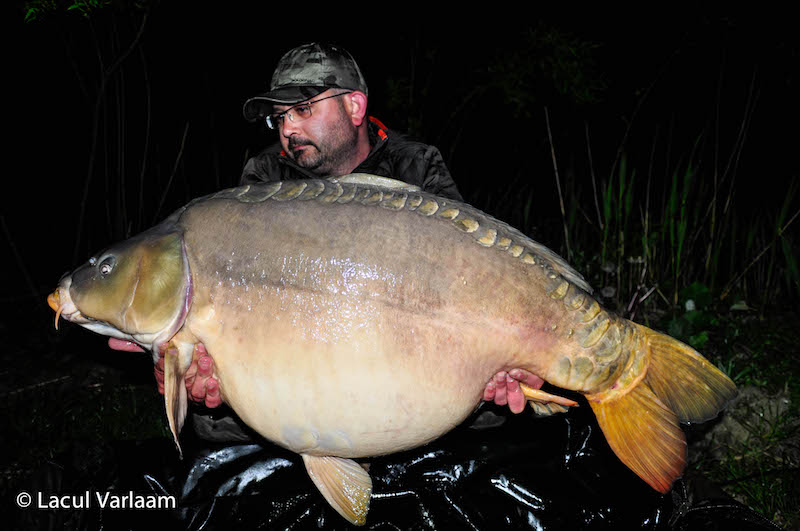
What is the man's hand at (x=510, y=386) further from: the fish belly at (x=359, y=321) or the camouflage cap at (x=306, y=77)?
the camouflage cap at (x=306, y=77)

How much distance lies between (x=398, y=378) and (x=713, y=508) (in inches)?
39.7

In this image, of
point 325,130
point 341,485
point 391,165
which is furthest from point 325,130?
point 341,485

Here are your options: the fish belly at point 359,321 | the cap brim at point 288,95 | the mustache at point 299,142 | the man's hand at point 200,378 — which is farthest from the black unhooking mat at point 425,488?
the cap brim at point 288,95

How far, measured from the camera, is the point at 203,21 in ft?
15.9

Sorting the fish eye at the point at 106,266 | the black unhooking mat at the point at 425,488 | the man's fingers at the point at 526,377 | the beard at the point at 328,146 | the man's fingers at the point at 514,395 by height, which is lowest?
the black unhooking mat at the point at 425,488

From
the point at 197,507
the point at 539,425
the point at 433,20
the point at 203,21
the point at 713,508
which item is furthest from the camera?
the point at 203,21

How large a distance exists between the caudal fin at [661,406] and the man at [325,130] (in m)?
0.91

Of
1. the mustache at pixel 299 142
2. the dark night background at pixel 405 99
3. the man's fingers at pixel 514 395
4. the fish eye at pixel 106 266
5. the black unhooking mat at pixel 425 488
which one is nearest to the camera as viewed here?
the fish eye at pixel 106 266

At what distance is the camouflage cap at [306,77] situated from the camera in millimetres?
1793

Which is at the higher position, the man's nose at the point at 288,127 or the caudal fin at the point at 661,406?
the man's nose at the point at 288,127

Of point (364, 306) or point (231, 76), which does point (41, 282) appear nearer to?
point (231, 76)

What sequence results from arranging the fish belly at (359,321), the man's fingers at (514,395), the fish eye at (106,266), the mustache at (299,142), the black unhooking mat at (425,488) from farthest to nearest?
the mustache at (299,142) → the black unhooking mat at (425,488) → the man's fingers at (514,395) → the fish eye at (106,266) → the fish belly at (359,321)

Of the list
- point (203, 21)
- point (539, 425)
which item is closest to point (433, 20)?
point (203, 21)

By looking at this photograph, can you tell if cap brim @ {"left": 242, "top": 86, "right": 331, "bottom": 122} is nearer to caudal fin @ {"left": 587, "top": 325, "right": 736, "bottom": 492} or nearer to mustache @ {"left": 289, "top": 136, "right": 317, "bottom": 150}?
mustache @ {"left": 289, "top": 136, "right": 317, "bottom": 150}
